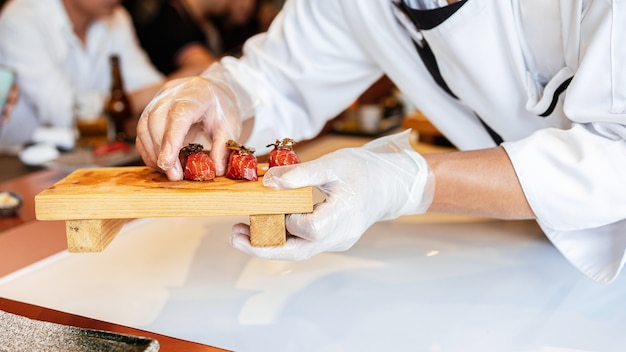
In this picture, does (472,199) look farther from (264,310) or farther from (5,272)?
(5,272)

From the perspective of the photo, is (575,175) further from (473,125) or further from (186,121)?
(186,121)

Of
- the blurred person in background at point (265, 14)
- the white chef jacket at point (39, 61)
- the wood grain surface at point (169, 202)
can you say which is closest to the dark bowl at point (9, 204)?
the wood grain surface at point (169, 202)

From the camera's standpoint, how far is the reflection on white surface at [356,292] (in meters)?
1.04

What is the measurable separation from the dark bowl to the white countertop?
0.95 ft

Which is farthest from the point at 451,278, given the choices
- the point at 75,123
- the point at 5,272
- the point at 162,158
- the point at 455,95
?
the point at 75,123

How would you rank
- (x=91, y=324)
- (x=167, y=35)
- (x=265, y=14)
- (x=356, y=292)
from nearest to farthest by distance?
(x=91, y=324)
(x=356, y=292)
(x=167, y=35)
(x=265, y=14)

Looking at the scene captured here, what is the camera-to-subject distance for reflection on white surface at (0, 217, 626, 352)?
104cm

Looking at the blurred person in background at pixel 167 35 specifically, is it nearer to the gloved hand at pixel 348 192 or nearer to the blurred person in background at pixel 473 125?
the blurred person in background at pixel 473 125

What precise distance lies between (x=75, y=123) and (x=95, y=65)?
3.89 ft

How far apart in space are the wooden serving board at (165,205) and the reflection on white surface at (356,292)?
19 centimetres

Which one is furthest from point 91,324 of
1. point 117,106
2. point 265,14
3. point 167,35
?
point 265,14

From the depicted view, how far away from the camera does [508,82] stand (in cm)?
129

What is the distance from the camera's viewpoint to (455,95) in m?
1.43

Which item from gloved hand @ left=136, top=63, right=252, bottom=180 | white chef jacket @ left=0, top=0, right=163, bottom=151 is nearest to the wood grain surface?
gloved hand @ left=136, top=63, right=252, bottom=180
